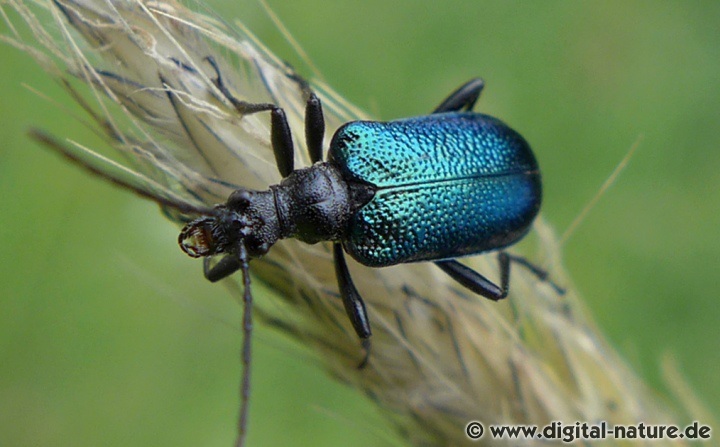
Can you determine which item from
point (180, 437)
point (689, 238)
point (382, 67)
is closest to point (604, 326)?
point (689, 238)

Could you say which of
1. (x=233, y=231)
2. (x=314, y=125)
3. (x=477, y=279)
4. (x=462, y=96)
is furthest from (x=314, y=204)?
(x=462, y=96)

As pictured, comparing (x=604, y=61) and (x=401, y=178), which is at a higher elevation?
(x=604, y=61)

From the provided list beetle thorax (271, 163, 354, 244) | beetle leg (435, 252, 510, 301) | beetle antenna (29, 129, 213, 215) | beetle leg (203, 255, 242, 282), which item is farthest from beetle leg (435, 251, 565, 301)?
beetle antenna (29, 129, 213, 215)

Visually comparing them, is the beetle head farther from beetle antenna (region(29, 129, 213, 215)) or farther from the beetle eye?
beetle antenna (region(29, 129, 213, 215))

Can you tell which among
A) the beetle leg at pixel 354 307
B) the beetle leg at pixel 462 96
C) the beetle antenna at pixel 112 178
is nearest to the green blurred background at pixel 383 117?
the beetle leg at pixel 354 307

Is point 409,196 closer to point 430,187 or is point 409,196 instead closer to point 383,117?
point 430,187

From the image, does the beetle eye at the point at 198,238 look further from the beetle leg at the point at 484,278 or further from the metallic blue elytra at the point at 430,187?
the beetle leg at the point at 484,278

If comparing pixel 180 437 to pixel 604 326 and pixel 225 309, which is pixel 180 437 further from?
pixel 604 326
